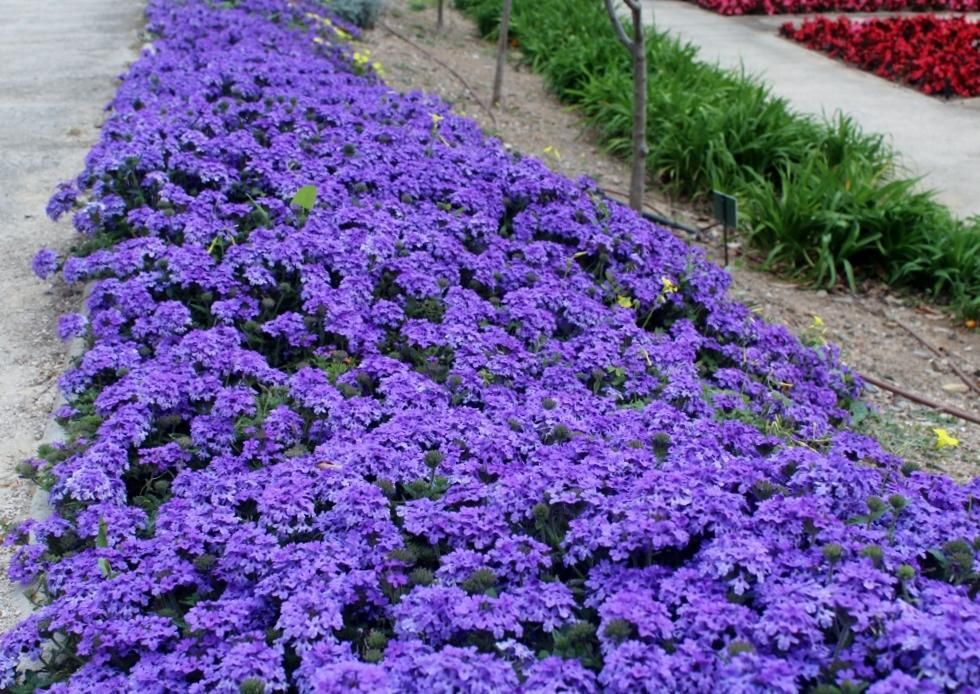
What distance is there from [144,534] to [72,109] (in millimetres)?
4669

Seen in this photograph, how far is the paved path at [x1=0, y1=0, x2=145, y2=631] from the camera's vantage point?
3514mm

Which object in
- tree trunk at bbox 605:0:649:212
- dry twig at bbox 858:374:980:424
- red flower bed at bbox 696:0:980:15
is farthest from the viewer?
red flower bed at bbox 696:0:980:15

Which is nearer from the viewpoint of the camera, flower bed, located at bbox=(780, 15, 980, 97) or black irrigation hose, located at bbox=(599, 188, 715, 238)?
→ black irrigation hose, located at bbox=(599, 188, 715, 238)

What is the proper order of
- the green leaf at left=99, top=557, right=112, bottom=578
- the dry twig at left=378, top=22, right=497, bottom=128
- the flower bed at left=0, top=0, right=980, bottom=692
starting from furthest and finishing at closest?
the dry twig at left=378, top=22, right=497, bottom=128 → the green leaf at left=99, top=557, right=112, bottom=578 → the flower bed at left=0, top=0, right=980, bottom=692

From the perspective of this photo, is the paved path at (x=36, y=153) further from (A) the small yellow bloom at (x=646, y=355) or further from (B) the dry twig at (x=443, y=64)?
(B) the dry twig at (x=443, y=64)

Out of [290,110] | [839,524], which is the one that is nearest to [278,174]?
[290,110]

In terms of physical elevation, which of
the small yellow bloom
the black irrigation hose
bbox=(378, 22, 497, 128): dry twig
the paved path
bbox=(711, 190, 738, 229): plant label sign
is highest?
bbox=(711, 190, 738, 229): plant label sign

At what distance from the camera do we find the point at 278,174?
14.4 feet

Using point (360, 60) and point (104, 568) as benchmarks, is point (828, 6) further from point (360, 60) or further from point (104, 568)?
point (104, 568)

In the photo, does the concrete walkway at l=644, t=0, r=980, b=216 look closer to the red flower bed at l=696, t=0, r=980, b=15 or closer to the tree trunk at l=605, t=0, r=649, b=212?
the red flower bed at l=696, t=0, r=980, b=15

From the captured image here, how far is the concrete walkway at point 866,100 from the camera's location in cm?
679

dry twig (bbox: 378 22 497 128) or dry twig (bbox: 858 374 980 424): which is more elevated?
dry twig (bbox: 378 22 497 128)

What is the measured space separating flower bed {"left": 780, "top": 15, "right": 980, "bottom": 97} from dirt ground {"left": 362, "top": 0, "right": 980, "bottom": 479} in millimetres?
3176

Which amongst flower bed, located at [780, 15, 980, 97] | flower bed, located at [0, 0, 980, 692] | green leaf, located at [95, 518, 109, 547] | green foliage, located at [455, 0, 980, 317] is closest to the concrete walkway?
flower bed, located at [780, 15, 980, 97]
